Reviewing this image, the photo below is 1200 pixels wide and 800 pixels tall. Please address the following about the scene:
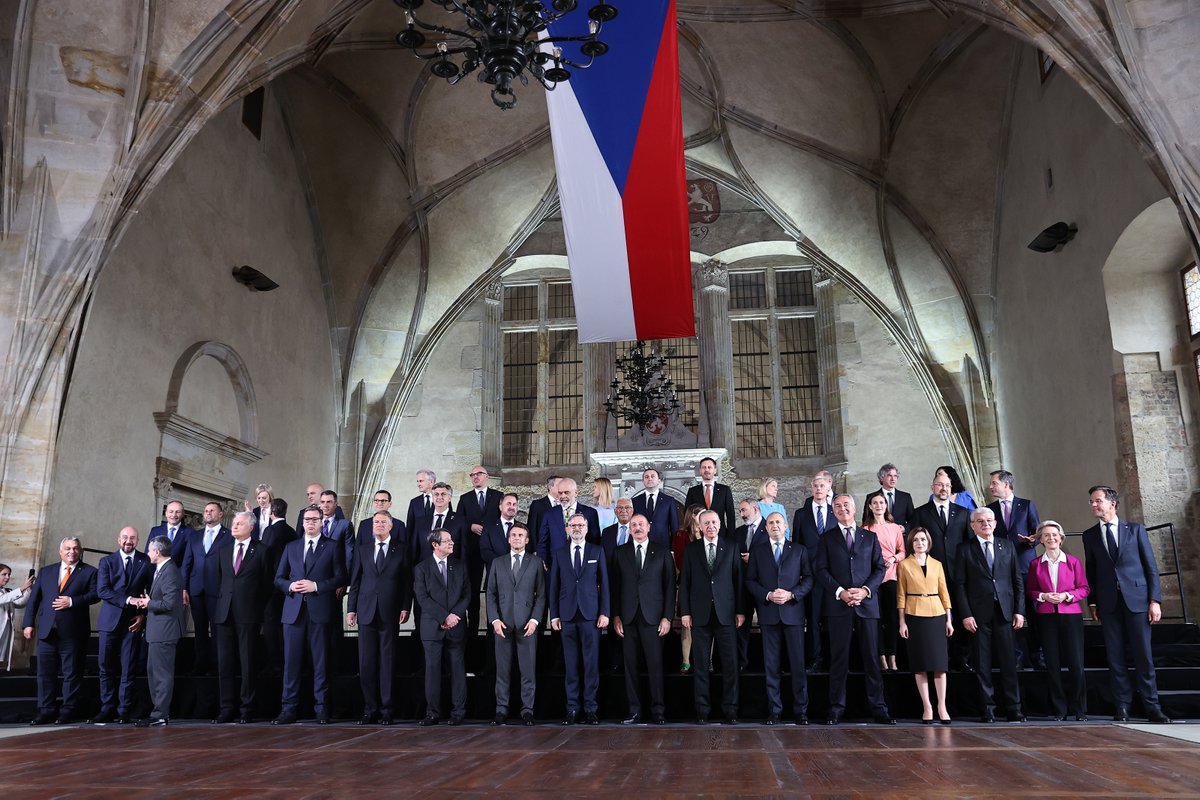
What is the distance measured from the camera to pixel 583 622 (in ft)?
21.3

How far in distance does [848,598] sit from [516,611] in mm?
2183

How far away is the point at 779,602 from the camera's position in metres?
6.28

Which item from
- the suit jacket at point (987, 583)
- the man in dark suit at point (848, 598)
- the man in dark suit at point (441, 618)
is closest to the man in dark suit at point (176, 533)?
the man in dark suit at point (441, 618)

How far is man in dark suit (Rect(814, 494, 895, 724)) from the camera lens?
622cm

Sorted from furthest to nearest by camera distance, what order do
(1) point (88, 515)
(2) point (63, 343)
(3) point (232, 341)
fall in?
1. (3) point (232, 341)
2. (1) point (88, 515)
3. (2) point (63, 343)

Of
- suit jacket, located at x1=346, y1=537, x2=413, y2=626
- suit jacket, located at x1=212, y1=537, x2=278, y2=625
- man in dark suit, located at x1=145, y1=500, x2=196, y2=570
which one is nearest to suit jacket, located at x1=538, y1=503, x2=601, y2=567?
suit jacket, located at x1=346, y1=537, x2=413, y2=626

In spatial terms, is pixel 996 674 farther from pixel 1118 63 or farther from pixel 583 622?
pixel 1118 63

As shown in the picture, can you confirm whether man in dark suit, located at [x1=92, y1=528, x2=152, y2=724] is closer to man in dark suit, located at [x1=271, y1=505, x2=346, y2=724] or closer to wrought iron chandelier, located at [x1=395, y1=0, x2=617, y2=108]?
man in dark suit, located at [x1=271, y1=505, x2=346, y2=724]

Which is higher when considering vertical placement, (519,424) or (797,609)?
(519,424)

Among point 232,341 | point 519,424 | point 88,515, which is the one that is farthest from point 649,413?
point 88,515

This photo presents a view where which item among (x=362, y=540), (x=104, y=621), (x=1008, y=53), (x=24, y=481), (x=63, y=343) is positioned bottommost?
(x=104, y=621)

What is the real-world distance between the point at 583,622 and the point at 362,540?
1727 millimetres

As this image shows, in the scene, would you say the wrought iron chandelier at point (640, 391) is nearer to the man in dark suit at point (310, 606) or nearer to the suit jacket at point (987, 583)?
the man in dark suit at point (310, 606)

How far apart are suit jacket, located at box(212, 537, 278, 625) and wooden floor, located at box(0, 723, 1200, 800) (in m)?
1.04
